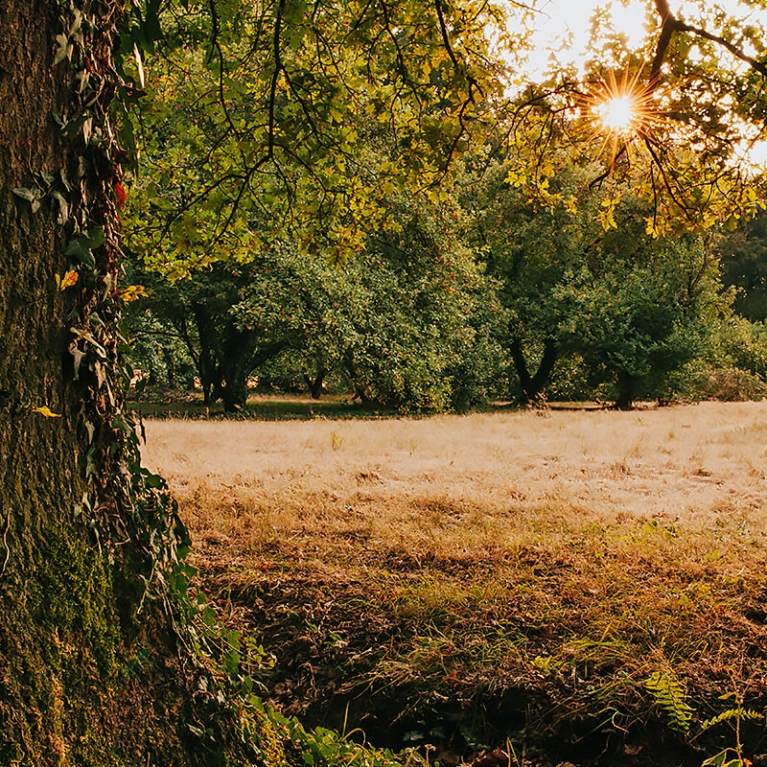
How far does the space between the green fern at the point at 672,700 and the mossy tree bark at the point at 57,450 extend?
2237 millimetres

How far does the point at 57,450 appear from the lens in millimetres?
1787

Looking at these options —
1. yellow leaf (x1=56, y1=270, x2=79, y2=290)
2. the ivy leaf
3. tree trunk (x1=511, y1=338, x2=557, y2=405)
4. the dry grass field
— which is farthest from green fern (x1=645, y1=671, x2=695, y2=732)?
tree trunk (x1=511, y1=338, x2=557, y2=405)

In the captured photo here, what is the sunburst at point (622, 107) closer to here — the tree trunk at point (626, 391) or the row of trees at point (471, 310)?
the row of trees at point (471, 310)

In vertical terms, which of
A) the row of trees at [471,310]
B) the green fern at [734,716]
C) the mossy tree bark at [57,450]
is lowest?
the green fern at [734,716]

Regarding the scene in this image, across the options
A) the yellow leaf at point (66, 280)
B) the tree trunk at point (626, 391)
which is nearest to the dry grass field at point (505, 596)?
the yellow leaf at point (66, 280)

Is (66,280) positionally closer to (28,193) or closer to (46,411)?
Result: (28,193)

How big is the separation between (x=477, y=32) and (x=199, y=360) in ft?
57.1

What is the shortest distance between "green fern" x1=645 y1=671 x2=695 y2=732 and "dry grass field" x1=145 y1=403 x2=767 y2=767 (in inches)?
0.4

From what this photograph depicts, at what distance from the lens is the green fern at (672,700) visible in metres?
2.90

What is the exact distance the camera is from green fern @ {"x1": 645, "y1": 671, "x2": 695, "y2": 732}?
290 centimetres

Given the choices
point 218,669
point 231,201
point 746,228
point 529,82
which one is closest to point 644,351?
point 529,82

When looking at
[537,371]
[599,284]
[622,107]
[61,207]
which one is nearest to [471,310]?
[599,284]

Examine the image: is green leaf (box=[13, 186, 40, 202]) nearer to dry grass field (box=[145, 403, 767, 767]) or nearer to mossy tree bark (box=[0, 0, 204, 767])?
mossy tree bark (box=[0, 0, 204, 767])

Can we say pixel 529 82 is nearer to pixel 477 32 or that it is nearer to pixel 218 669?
pixel 477 32
